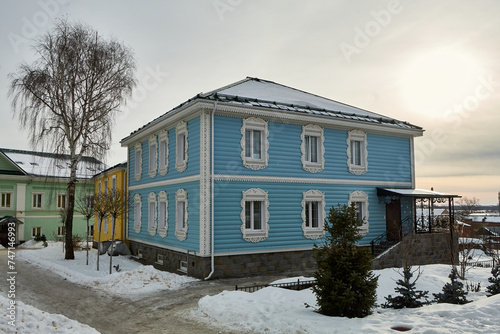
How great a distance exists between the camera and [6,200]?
34438 millimetres

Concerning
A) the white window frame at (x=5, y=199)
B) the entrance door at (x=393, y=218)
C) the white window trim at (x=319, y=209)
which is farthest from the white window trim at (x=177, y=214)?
the white window frame at (x=5, y=199)

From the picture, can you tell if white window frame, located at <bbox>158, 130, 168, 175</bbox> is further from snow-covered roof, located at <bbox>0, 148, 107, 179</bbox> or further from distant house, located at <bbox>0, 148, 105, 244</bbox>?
snow-covered roof, located at <bbox>0, 148, 107, 179</bbox>

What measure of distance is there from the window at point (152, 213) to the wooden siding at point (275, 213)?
5.82 m

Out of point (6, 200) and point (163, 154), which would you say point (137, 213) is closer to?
point (163, 154)

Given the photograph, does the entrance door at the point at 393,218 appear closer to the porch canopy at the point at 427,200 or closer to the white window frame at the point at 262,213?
the porch canopy at the point at 427,200

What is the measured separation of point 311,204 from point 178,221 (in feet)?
20.0

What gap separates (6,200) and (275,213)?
2783 cm

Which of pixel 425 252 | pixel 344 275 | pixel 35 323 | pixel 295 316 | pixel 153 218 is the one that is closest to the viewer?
pixel 35 323

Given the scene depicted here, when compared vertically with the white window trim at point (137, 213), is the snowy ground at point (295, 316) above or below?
below

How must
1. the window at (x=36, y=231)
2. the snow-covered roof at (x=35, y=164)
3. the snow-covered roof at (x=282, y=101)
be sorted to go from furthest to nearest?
the snow-covered roof at (x=35, y=164) → the window at (x=36, y=231) → the snow-covered roof at (x=282, y=101)

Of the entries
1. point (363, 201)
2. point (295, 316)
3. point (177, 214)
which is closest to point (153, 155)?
point (177, 214)

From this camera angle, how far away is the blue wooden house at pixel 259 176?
1603 centimetres

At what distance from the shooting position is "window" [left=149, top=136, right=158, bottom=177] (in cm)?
2083

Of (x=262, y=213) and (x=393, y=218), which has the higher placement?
(x=262, y=213)
